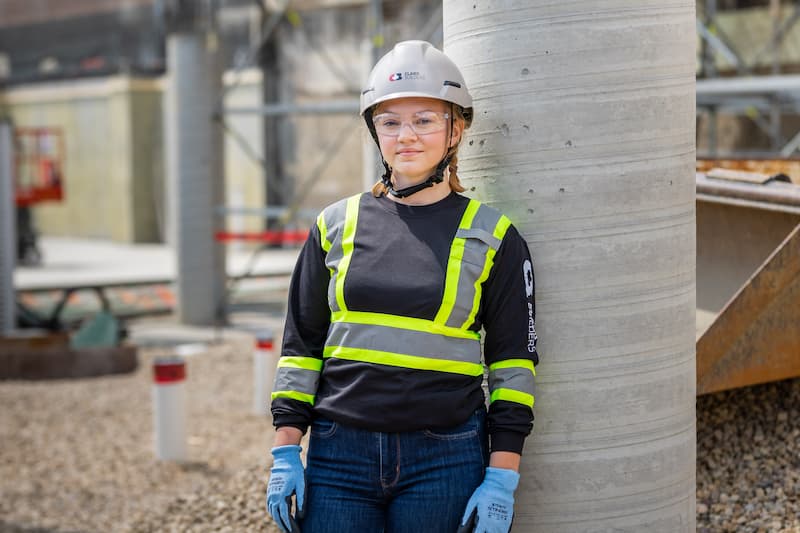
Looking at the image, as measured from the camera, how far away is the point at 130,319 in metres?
12.9

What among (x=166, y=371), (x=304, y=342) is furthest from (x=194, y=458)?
(x=304, y=342)

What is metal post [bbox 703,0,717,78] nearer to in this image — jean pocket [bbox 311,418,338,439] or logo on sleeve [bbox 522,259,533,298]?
logo on sleeve [bbox 522,259,533,298]

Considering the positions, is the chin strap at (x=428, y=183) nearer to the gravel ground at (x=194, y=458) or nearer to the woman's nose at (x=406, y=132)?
the woman's nose at (x=406, y=132)

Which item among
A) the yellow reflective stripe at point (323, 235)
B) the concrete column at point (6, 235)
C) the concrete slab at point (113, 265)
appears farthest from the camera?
the concrete slab at point (113, 265)

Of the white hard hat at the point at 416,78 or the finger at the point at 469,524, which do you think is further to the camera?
the white hard hat at the point at 416,78

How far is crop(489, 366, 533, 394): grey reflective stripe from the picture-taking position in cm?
255

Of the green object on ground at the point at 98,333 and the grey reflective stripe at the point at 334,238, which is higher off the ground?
the grey reflective stripe at the point at 334,238

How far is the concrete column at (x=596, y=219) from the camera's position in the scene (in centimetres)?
280

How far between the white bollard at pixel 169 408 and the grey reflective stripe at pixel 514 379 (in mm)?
4500

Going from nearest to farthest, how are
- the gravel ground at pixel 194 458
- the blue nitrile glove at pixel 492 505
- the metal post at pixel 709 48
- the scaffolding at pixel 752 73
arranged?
the blue nitrile glove at pixel 492 505
the gravel ground at pixel 194 458
the scaffolding at pixel 752 73
the metal post at pixel 709 48

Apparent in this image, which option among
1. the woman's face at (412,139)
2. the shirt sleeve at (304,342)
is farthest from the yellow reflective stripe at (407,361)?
the woman's face at (412,139)

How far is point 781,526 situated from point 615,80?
170 centimetres

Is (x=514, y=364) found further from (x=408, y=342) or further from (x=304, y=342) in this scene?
(x=304, y=342)

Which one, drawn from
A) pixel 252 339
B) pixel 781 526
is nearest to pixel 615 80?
pixel 781 526
